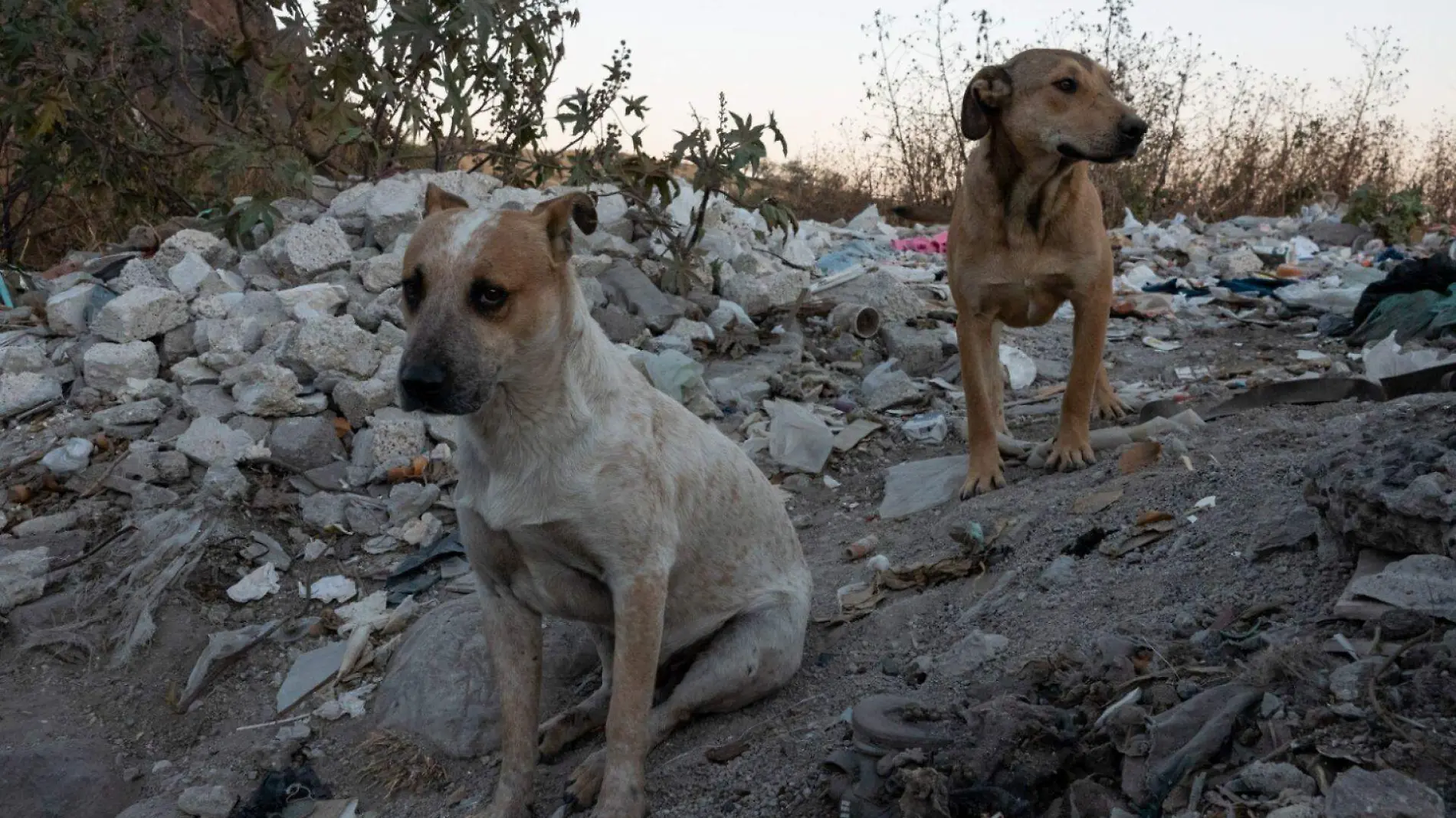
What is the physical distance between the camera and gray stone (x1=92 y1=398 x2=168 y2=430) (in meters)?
5.91

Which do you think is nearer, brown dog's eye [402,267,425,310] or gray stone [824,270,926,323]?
brown dog's eye [402,267,425,310]

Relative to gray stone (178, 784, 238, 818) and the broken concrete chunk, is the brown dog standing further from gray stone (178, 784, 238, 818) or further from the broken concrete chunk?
the broken concrete chunk

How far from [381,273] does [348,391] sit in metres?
1.12

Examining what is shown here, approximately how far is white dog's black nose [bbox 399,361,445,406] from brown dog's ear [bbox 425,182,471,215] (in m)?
0.77

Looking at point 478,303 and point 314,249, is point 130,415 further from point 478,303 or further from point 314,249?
point 478,303

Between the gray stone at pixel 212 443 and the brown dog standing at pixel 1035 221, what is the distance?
357cm

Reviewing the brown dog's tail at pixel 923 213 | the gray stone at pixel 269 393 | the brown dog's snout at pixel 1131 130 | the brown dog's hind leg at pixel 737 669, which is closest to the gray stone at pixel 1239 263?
the brown dog's tail at pixel 923 213

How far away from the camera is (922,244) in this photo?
11.0m

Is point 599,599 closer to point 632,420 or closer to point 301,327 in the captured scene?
point 632,420

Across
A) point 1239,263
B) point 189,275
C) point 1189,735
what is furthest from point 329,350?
point 1239,263

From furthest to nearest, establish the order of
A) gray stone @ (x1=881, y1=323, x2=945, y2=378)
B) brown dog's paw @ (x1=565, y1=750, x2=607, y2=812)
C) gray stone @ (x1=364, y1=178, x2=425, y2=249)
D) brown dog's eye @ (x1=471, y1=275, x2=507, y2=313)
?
gray stone @ (x1=881, y1=323, x2=945, y2=378)
gray stone @ (x1=364, y1=178, x2=425, y2=249)
brown dog's paw @ (x1=565, y1=750, x2=607, y2=812)
brown dog's eye @ (x1=471, y1=275, x2=507, y2=313)

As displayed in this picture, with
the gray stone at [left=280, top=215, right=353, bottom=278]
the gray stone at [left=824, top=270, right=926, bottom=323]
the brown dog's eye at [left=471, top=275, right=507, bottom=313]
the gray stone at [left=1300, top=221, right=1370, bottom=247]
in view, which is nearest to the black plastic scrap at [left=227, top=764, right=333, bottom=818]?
the brown dog's eye at [left=471, top=275, right=507, bottom=313]

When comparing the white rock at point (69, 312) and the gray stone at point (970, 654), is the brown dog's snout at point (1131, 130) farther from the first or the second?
the white rock at point (69, 312)

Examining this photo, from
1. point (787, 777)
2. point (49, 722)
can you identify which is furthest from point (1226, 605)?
point (49, 722)
